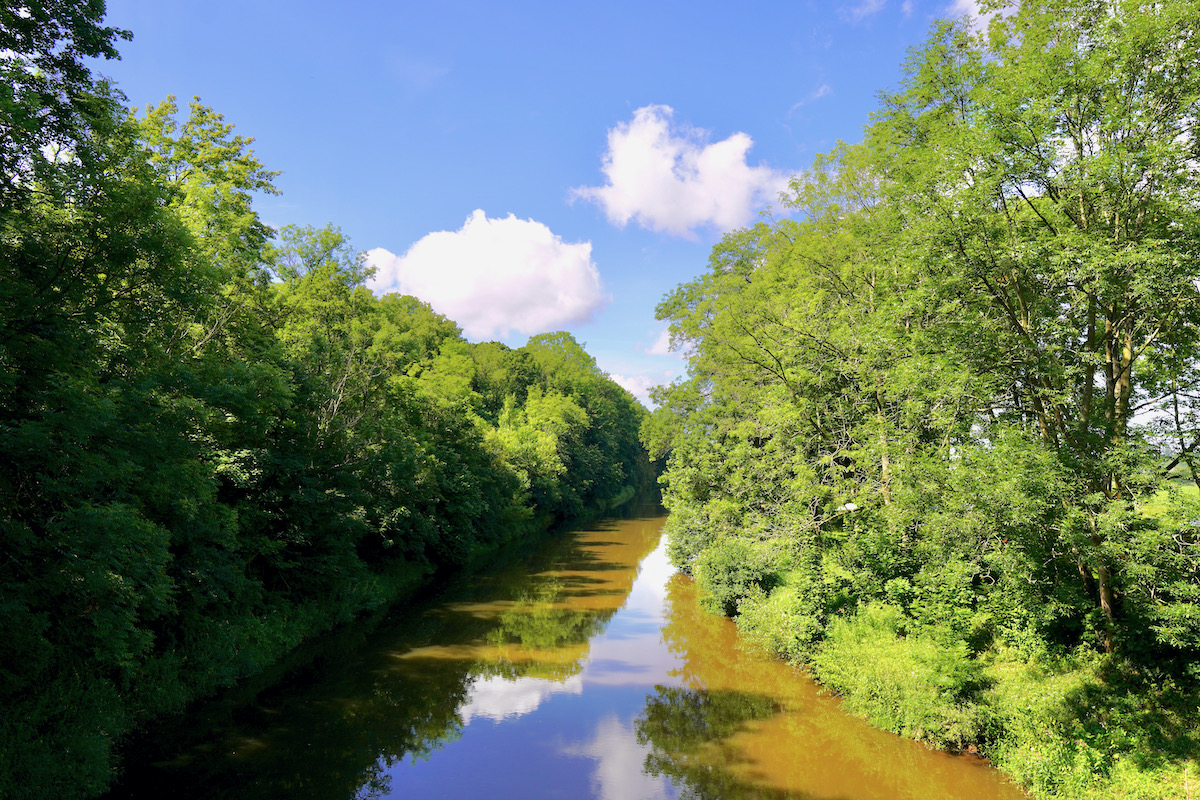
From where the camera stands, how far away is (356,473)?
21.3 meters

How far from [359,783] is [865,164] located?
62.5ft

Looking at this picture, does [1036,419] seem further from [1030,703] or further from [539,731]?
[539,731]

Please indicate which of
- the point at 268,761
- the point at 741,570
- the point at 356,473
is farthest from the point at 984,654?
the point at 356,473

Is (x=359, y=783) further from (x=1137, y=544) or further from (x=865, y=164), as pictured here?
(x=865, y=164)

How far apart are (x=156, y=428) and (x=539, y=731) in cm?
1014

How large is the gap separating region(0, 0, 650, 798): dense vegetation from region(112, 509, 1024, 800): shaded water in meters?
1.89

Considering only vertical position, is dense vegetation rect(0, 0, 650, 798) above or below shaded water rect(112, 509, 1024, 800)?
above

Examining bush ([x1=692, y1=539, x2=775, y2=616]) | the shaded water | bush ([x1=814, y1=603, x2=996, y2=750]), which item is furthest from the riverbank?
bush ([x1=692, y1=539, x2=775, y2=616])

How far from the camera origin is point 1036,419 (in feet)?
42.9

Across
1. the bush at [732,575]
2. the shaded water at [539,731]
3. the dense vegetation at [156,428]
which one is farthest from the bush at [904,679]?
the dense vegetation at [156,428]

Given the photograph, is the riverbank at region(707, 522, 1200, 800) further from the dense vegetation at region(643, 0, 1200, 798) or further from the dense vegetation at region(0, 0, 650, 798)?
the dense vegetation at region(0, 0, 650, 798)

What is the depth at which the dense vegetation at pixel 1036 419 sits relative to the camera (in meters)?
9.51

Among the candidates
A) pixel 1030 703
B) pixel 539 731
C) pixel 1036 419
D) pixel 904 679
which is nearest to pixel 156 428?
pixel 539 731

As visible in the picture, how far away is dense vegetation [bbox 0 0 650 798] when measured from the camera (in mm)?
9047
